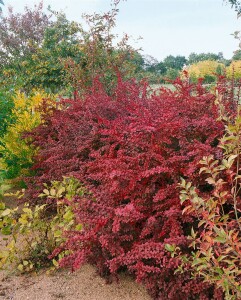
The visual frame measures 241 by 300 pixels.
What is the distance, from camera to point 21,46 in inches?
765

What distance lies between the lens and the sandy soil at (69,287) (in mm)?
2783

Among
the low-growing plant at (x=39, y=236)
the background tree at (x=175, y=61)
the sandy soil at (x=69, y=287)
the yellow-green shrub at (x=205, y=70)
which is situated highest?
the background tree at (x=175, y=61)

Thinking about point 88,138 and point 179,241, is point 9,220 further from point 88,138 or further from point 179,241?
point 179,241

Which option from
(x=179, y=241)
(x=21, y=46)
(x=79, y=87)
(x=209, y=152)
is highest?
(x=21, y=46)

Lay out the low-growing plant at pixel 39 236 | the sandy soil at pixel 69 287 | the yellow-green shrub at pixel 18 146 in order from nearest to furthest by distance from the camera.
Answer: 1. the sandy soil at pixel 69 287
2. the low-growing plant at pixel 39 236
3. the yellow-green shrub at pixel 18 146

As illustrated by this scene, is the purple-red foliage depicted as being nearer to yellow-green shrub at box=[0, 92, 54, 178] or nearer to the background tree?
yellow-green shrub at box=[0, 92, 54, 178]

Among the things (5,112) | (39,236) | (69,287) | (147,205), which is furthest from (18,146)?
(147,205)

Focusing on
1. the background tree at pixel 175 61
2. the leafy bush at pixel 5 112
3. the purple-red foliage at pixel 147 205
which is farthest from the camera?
the background tree at pixel 175 61

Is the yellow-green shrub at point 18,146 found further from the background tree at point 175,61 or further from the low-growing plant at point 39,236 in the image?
the background tree at point 175,61

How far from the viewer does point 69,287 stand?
2914 mm

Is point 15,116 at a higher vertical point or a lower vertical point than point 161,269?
higher

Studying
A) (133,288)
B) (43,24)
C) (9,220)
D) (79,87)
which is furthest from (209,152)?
(43,24)

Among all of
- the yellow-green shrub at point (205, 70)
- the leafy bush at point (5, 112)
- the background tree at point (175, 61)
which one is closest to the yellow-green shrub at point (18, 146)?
the leafy bush at point (5, 112)

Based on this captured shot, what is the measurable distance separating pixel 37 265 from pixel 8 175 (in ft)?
7.08
